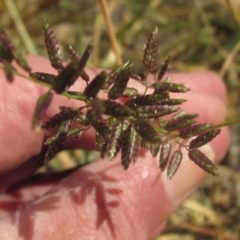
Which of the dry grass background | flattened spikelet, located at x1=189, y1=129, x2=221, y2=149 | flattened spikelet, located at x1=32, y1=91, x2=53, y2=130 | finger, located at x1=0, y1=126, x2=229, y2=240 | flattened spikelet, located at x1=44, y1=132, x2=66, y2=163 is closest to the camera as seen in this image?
flattened spikelet, located at x1=32, y1=91, x2=53, y2=130

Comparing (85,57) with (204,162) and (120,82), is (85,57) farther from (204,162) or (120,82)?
(204,162)

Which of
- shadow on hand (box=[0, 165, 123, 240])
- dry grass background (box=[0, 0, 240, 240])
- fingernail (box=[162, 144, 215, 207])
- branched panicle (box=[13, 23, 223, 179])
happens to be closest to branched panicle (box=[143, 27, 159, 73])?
branched panicle (box=[13, 23, 223, 179])

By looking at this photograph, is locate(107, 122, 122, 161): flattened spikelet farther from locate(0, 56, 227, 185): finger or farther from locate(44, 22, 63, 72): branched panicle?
locate(0, 56, 227, 185): finger

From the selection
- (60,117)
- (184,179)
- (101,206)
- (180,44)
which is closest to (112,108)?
(60,117)

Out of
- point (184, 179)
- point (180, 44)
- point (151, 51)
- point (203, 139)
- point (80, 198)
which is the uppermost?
point (180, 44)

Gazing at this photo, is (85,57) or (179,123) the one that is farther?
(179,123)

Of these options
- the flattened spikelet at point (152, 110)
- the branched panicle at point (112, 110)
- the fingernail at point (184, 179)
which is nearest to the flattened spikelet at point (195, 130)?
the branched panicle at point (112, 110)
